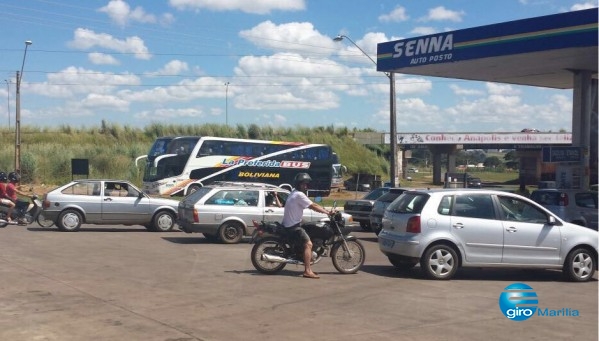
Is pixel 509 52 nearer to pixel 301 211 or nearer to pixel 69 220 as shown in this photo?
pixel 301 211

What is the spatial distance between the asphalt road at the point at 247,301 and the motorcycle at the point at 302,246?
265 millimetres

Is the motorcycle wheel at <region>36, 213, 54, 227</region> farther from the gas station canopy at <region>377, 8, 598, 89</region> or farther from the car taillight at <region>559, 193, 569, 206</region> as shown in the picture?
the car taillight at <region>559, 193, 569, 206</region>

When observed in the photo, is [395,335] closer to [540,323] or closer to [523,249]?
[540,323]

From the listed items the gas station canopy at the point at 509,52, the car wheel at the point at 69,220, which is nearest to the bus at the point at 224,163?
the gas station canopy at the point at 509,52

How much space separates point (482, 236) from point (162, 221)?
11.7 m

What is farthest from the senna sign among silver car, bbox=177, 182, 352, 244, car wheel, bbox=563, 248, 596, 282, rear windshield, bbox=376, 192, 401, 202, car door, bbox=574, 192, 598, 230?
car wheel, bbox=563, 248, 596, 282

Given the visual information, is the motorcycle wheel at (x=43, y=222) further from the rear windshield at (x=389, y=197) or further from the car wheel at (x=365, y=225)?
the rear windshield at (x=389, y=197)

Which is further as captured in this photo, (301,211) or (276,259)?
(276,259)

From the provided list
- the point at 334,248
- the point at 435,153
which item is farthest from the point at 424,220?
the point at 435,153

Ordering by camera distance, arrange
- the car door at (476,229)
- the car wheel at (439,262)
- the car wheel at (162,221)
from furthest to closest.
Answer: the car wheel at (162,221), the car door at (476,229), the car wheel at (439,262)

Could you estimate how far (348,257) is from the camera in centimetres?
1223

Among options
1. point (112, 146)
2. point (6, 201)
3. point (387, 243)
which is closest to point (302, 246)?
point (387, 243)

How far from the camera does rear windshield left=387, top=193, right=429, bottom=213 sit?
39.2ft

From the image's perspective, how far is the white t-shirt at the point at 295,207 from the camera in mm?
11734
